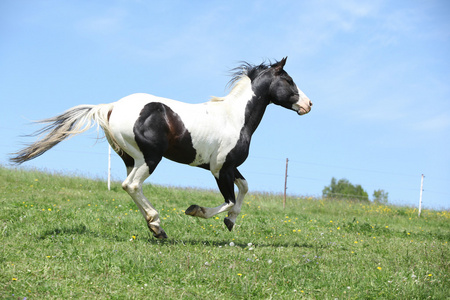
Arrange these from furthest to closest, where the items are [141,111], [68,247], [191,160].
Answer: [191,160], [141,111], [68,247]

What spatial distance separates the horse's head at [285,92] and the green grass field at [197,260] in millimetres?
2549

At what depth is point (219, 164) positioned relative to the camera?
23.2 feet

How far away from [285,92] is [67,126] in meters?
3.78

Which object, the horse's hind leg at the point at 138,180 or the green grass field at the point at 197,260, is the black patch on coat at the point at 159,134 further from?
the green grass field at the point at 197,260

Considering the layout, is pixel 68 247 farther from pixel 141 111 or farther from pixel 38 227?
pixel 141 111

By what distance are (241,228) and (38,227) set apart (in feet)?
12.9

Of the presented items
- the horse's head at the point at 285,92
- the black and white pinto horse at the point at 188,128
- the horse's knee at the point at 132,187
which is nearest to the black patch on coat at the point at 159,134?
the black and white pinto horse at the point at 188,128

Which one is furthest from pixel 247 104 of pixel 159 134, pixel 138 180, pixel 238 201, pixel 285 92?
pixel 138 180

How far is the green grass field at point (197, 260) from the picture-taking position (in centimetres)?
455

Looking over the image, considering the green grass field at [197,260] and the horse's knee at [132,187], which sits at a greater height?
the horse's knee at [132,187]

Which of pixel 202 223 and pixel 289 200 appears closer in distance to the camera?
pixel 202 223

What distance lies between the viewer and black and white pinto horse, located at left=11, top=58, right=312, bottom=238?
21.1 feet

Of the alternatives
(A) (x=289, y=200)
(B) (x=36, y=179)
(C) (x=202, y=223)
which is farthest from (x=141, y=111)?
(A) (x=289, y=200)

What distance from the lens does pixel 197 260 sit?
5.50m
